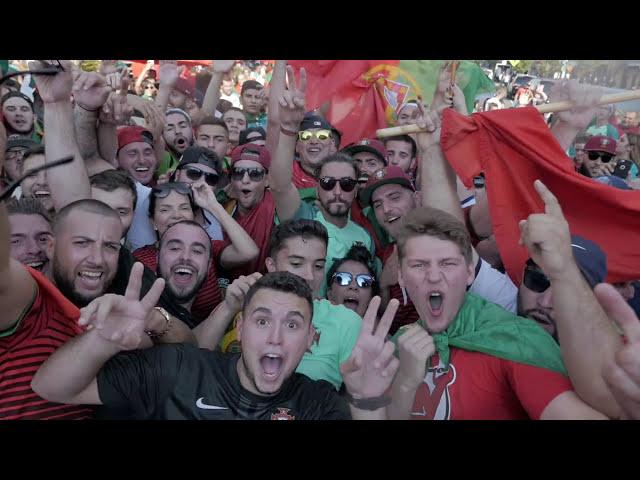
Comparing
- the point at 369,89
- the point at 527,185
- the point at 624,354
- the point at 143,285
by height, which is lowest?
the point at 143,285

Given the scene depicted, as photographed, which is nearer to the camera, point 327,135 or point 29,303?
point 29,303

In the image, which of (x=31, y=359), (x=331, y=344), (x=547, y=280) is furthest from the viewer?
(x=331, y=344)

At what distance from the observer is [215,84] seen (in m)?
6.46

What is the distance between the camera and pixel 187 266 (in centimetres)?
342

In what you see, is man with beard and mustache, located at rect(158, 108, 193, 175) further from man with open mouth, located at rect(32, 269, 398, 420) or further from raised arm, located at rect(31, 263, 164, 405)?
raised arm, located at rect(31, 263, 164, 405)

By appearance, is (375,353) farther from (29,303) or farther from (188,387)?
(29,303)

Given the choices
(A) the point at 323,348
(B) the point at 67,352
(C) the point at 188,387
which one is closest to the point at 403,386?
(A) the point at 323,348

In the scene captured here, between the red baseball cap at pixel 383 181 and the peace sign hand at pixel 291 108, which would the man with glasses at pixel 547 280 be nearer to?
the red baseball cap at pixel 383 181

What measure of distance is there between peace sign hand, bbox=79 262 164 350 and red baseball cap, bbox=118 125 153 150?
8.37 feet

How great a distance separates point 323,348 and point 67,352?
114 cm

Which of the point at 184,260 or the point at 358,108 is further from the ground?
the point at 358,108

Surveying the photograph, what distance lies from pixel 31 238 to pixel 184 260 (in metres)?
0.71

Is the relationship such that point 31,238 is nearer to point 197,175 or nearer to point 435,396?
point 197,175

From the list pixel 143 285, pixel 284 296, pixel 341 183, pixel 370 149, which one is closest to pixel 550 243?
pixel 284 296
